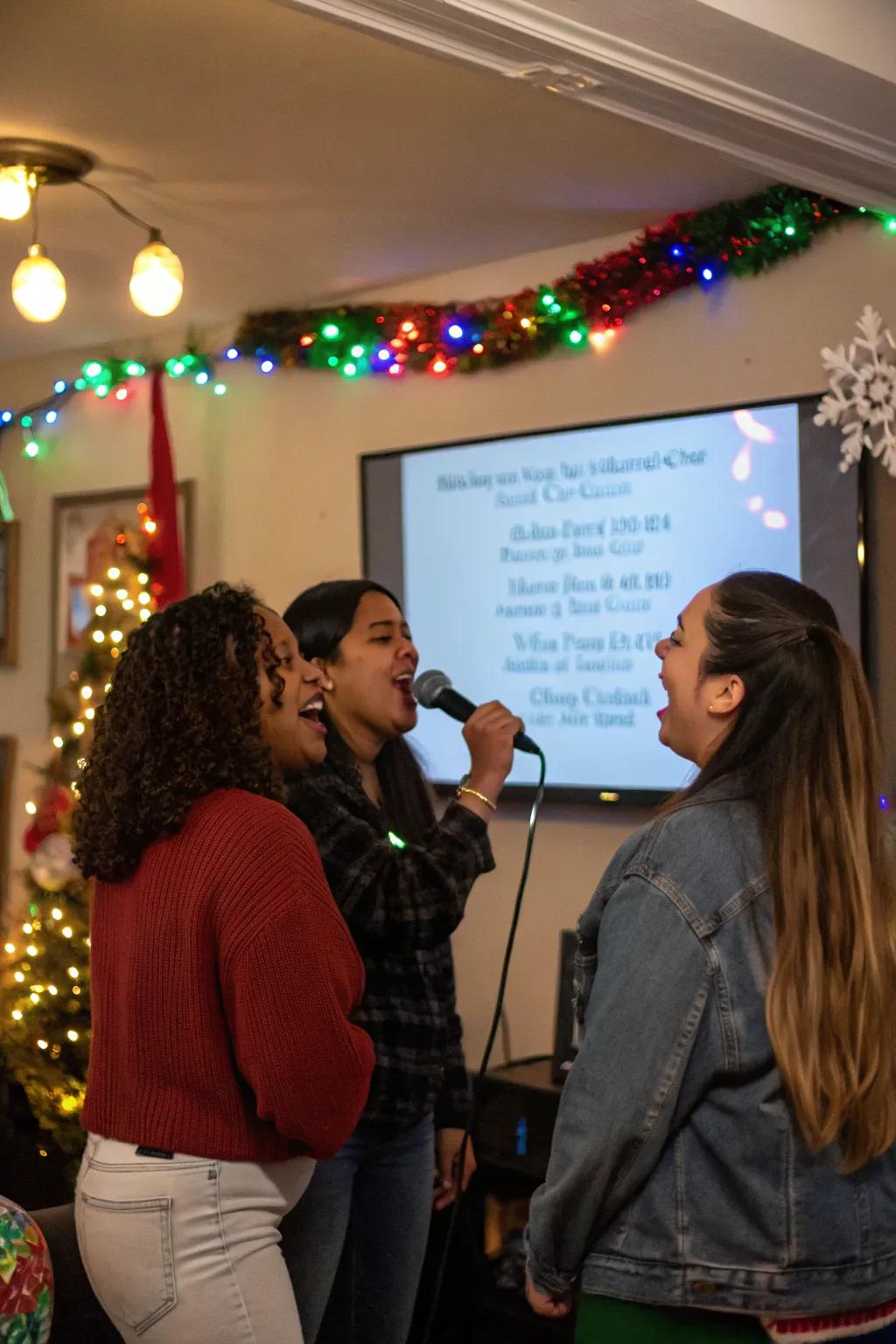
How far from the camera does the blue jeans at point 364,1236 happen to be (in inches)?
78.3

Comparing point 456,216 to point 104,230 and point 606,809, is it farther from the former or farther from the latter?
point 606,809

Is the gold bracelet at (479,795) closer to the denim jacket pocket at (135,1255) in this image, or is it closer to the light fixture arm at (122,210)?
the denim jacket pocket at (135,1255)

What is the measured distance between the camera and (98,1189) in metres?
1.65

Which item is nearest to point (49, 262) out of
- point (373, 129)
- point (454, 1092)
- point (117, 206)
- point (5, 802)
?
point (117, 206)

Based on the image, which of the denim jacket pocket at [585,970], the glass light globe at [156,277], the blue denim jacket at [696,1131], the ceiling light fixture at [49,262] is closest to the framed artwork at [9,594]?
the ceiling light fixture at [49,262]

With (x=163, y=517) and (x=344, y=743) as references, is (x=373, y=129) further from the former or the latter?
(x=163, y=517)

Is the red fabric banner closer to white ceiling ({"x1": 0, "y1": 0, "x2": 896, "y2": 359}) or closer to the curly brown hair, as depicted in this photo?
white ceiling ({"x1": 0, "y1": 0, "x2": 896, "y2": 359})

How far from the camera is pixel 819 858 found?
144 cm

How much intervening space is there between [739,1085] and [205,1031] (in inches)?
23.2

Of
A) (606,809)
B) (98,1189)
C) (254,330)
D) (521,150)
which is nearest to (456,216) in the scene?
(521,150)

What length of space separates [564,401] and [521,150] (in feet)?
2.71

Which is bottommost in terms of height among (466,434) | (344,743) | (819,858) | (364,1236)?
(364,1236)

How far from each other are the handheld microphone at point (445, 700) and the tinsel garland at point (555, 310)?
154 cm

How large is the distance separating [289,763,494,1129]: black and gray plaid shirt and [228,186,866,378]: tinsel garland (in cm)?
183
